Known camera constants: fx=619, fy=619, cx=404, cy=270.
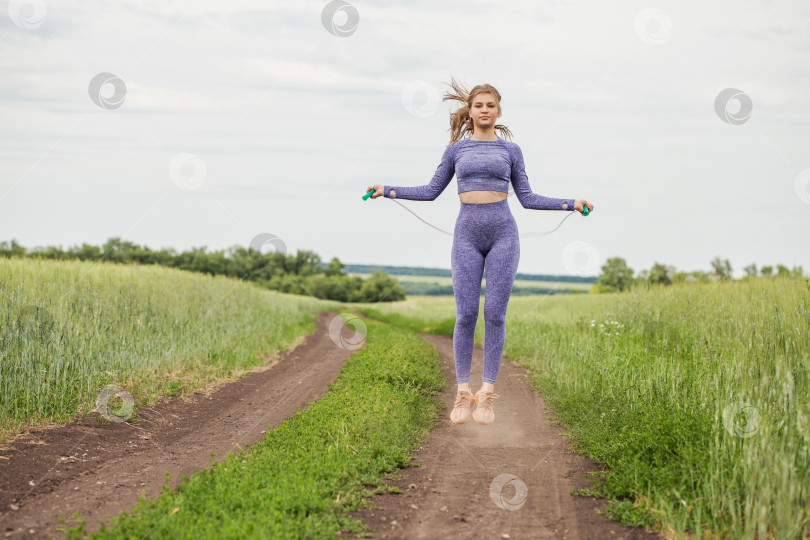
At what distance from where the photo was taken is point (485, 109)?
7031 mm

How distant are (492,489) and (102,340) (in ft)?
25.2

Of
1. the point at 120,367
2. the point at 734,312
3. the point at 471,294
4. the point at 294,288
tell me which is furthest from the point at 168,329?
the point at 294,288

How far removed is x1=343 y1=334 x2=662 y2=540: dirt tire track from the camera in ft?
16.3

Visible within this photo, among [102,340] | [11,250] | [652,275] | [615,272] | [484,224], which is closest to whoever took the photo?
[484,224]

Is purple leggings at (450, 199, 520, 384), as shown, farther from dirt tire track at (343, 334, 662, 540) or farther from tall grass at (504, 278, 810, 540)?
tall grass at (504, 278, 810, 540)

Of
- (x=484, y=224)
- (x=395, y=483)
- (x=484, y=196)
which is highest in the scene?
(x=484, y=196)

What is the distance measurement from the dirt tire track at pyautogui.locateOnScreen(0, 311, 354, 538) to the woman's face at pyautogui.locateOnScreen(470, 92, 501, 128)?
186 inches

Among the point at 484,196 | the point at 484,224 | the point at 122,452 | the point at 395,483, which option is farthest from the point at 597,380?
the point at 122,452

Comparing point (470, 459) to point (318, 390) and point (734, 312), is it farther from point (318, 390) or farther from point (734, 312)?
point (734, 312)

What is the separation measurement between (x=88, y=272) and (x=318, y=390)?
8728mm

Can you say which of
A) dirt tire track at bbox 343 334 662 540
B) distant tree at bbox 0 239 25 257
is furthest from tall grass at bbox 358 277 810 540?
distant tree at bbox 0 239 25 257

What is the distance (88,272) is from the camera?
628 inches

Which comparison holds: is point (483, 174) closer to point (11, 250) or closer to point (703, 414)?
point (703, 414)

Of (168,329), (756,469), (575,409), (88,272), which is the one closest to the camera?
(756,469)
